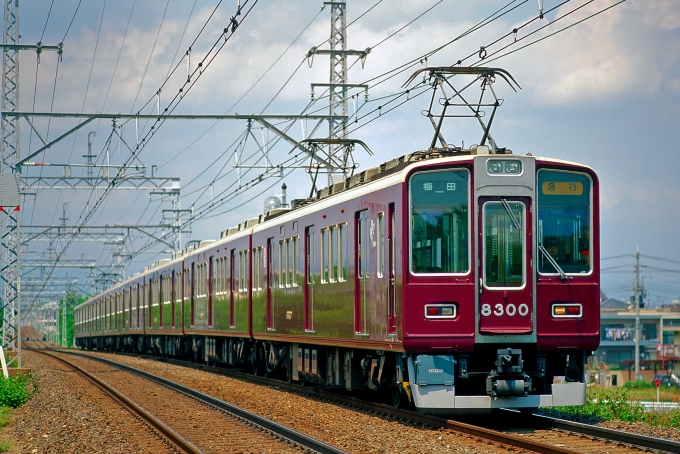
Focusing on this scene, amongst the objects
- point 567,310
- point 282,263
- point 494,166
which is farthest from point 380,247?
point 282,263

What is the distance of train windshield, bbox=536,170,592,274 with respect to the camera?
1254cm

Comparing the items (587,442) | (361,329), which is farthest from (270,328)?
(587,442)

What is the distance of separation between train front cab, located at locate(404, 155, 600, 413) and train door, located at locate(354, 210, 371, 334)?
170 cm

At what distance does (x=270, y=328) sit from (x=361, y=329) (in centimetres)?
616

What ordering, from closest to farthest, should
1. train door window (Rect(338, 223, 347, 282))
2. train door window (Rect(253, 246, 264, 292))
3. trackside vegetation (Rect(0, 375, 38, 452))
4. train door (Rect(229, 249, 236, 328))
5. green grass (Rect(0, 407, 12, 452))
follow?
1. green grass (Rect(0, 407, 12, 452))
2. train door window (Rect(338, 223, 347, 282))
3. trackside vegetation (Rect(0, 375, 38, 452))
4. train door window (Rect(253, 246, 264, 292))
5. train door (Rect(229, 249, 236, 328))

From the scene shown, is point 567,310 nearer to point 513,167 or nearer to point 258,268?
point 513,167

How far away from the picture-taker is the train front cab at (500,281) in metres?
12.2

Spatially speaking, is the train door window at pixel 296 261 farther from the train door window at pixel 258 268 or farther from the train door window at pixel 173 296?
the train door window at pixel 173 296

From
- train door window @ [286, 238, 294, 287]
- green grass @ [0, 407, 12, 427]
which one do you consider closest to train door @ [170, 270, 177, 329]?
train door window @ [286, 238, 294, 287]

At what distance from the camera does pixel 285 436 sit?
461 inches

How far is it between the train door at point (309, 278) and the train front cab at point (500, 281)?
4.77 m

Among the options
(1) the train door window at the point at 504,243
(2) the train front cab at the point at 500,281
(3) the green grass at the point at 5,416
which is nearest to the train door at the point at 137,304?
(3) the green grass at the point at 5,416

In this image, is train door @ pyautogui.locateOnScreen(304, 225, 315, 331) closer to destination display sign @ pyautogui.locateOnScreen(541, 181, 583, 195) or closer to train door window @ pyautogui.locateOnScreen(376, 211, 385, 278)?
train door window @ pyautogui.locateOnScreen(376, 211, 385, 278)

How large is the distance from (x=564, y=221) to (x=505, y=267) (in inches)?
37.4
